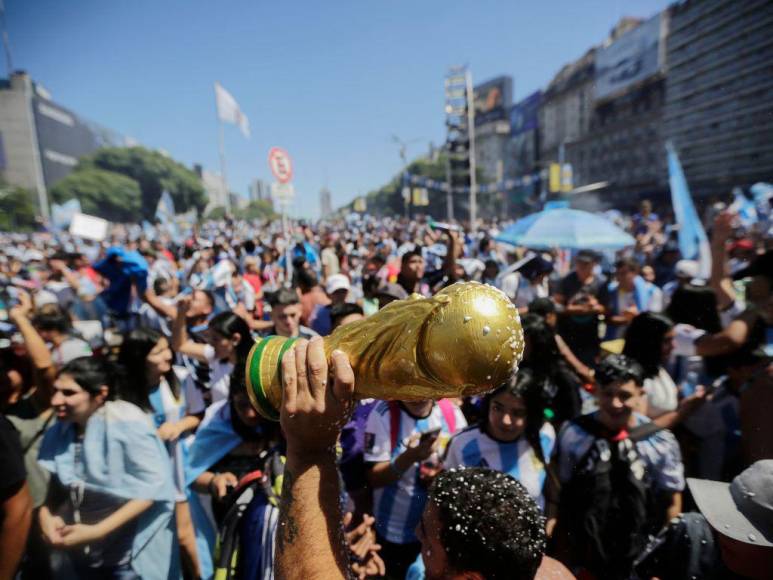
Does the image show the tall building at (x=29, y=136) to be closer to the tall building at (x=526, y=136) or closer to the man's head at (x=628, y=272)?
the tall building at (x=526, y=136)

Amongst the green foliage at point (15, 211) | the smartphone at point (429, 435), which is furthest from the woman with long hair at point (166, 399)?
the green foliage at point (15, 211)

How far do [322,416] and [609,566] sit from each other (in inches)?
87.7

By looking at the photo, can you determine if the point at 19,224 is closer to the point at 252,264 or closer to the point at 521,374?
the point at 252,264

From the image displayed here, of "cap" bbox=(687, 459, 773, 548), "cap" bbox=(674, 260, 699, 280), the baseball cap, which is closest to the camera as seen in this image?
"cap" bbox=(687, 459, 773, 548)

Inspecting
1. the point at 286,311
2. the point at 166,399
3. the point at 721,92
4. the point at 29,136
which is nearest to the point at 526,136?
the point at 721,92

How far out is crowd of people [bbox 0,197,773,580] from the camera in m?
1.29

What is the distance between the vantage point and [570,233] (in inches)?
229

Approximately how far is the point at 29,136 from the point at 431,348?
270ft

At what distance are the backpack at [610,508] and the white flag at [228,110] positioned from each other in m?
18.4

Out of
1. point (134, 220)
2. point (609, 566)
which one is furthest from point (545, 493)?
point (134, 220)

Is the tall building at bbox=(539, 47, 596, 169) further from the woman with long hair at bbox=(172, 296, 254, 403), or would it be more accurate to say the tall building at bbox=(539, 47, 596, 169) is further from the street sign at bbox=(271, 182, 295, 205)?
the woman with long hair at bbox=(172, 296, 254, 403)

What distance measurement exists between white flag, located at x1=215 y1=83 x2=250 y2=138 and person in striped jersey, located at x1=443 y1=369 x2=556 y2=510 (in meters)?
18.0

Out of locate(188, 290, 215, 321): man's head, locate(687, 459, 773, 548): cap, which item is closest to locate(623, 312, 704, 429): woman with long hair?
locate(687, 459, 773, 548): cap

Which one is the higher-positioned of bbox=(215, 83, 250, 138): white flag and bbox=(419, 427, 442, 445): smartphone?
bbox=(215, 83, 250, 138): white flag
